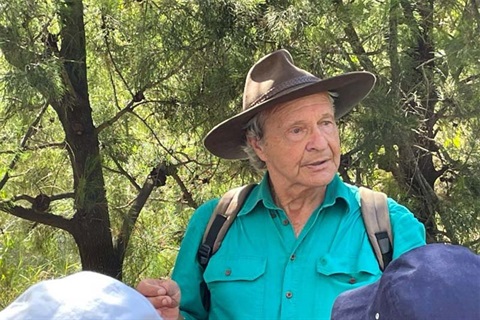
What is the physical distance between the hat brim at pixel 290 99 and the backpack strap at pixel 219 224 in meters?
0.20

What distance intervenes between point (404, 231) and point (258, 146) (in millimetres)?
550

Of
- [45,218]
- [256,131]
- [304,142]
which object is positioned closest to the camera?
[304,142]

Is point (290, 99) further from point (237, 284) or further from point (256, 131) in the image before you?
point (237, 284)

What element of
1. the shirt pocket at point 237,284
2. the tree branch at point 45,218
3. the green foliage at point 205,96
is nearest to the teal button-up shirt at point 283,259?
the shirt pocket at point 237,284

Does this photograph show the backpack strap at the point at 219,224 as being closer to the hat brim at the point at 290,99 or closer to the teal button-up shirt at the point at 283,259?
the teal button-up shirt at the point at 283,259

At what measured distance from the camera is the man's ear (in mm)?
2582

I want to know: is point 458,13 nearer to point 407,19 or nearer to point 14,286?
point 407,19

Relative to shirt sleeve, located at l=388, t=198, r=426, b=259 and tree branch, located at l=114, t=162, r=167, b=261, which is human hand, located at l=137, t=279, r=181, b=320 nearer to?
shirt sleeve, located at l=388, t=198, r=426, b=259

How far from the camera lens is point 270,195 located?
2533 mm

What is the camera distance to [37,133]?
345 centimetres

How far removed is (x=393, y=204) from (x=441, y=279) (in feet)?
3.85

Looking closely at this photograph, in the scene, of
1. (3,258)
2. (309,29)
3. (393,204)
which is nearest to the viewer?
(393,204)

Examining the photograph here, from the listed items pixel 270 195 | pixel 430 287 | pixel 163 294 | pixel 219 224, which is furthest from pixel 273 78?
pixel 430 287

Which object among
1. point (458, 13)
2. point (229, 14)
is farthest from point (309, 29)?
point (458, 13)
